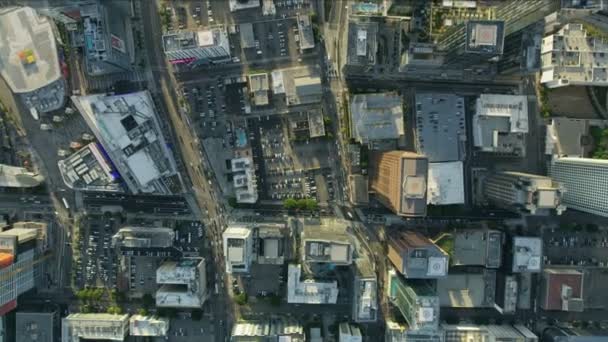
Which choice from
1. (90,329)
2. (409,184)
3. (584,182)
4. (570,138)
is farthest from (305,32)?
(90,329)

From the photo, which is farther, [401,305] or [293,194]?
[293,194]

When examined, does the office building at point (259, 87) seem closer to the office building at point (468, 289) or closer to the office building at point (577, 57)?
the office building at point (468, 289)

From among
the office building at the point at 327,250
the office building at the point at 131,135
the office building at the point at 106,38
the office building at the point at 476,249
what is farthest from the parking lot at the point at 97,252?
the office building at the point at 476,249

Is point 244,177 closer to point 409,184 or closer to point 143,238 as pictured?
point 143,238

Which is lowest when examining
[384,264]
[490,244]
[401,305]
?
[401,305]

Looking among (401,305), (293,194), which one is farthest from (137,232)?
(401,305)

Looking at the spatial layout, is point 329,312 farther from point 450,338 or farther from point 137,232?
point 137,232
